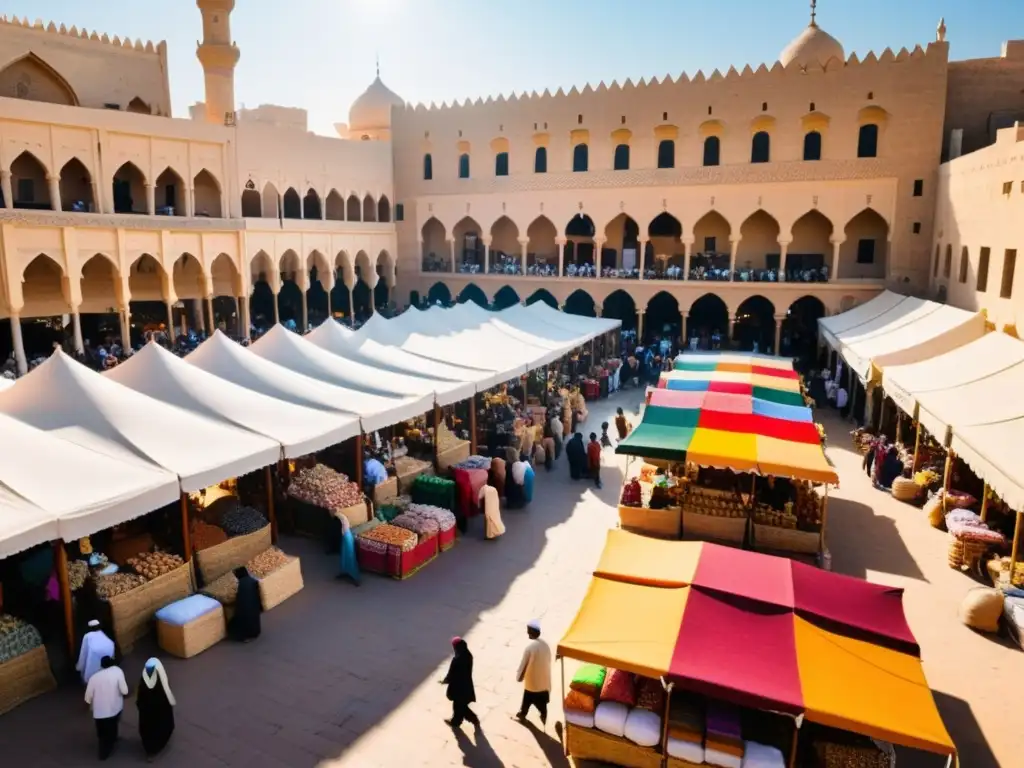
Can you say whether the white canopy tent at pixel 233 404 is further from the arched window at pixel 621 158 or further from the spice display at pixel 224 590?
the arched window at pixel 621 158

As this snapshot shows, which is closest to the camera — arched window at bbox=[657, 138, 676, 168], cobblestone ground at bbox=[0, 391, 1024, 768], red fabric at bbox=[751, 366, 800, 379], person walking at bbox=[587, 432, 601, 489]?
cobblestone ground at bbox=[0, 391, 1024, 768]

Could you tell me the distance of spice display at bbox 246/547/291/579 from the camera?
286 inches

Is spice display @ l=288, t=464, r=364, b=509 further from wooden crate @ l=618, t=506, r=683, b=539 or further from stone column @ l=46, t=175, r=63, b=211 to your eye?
stone column @ l=46, t=175, r=63, b=211

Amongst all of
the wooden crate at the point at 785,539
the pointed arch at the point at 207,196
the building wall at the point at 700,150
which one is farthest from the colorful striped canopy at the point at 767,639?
the pointed arch at the point at 207,196

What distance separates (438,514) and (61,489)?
13.2ft

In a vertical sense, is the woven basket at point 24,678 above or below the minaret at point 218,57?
below

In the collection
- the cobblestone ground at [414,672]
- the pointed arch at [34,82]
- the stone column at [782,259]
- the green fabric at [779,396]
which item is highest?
the pointed arch at [34,82]

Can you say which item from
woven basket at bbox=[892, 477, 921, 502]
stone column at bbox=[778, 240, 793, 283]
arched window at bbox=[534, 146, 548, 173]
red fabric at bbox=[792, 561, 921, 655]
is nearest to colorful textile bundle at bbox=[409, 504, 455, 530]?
red fabric at bbox=[792, 561, 921, 655]

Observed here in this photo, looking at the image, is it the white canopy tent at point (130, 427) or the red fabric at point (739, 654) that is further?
the white canopy tent at point (130, 427)

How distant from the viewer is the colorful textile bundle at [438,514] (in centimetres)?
866

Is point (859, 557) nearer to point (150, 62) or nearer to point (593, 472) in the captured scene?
point (593, 472)

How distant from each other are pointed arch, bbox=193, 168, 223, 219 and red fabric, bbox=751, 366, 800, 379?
1708 centimetres

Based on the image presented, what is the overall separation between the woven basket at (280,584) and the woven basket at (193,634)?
22.0 inches

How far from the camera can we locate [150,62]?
23.5 m
